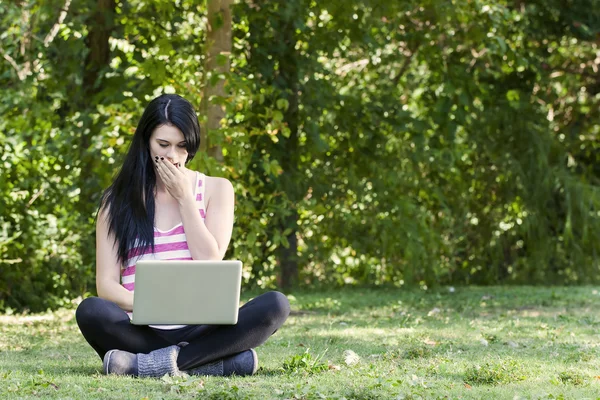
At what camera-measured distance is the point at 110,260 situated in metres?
4.02

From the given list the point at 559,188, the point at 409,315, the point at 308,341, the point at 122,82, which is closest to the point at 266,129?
the point at 122,82

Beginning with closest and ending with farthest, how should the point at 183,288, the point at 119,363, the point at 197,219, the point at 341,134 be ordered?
the point at 183,288, the point at 119,363, the point at 197,219, the point at 341,134

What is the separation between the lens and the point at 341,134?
30.2ft

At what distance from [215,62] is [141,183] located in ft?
10.6

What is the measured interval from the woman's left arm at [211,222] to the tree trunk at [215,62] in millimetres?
2723

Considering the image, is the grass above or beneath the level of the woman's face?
beneath

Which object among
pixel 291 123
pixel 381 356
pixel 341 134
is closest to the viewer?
pixel 381 356

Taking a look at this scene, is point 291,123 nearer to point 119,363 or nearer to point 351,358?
point 351,358

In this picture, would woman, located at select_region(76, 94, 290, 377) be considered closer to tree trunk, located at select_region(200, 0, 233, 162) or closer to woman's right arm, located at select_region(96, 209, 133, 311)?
woman's right arm, located at select_region(96, 209, 133, 311)

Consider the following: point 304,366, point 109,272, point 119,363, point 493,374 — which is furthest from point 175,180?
point 493,374

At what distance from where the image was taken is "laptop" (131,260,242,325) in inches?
145

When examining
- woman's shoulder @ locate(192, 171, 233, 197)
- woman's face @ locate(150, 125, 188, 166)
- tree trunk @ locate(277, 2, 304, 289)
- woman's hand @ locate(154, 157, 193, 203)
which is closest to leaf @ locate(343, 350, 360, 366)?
woman's shoulder @ locate(192, 171, 233, 197)

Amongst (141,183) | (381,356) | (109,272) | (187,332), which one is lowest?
(381,356)

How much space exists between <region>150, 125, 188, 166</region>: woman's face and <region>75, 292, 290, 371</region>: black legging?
634 millimetres
